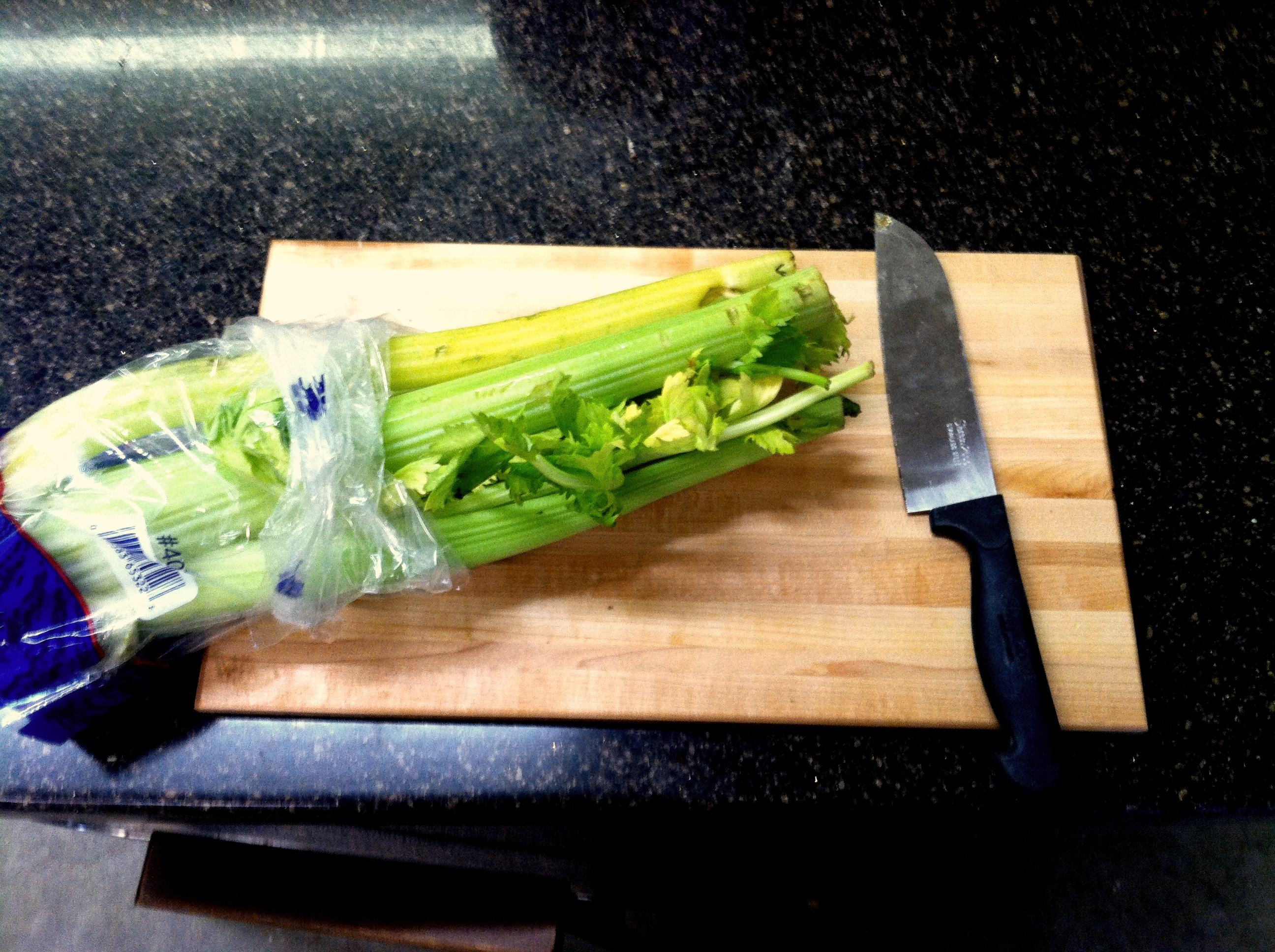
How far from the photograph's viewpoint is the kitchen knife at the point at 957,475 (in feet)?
3.23

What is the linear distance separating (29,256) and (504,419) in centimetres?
106

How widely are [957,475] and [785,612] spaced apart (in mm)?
321

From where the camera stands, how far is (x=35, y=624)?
851mm

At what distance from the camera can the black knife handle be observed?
97 cm

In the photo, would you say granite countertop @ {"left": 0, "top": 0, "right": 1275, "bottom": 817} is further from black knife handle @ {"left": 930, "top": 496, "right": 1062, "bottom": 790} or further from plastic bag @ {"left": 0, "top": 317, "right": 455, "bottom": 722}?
plastic bag @ {"left": 0, "top": 317, "right": 455, "bottom": 722}

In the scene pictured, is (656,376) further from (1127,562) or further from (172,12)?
(172,12)

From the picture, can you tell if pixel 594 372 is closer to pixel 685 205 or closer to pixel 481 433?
pixel 481 433

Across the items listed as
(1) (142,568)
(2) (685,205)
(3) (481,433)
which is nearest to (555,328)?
(3) (481,433)

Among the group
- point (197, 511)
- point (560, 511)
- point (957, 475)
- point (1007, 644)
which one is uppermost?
point (197, 511)

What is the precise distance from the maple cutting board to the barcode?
0.57 ft

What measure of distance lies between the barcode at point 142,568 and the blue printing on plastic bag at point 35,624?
0.19 ft

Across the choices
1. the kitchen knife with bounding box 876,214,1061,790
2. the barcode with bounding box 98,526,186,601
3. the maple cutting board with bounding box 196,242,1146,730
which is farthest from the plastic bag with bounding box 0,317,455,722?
the kitchen knife with bounding box 876,214,1061,790

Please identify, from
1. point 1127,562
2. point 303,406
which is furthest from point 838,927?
point 303,406

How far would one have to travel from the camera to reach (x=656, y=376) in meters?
0.99
